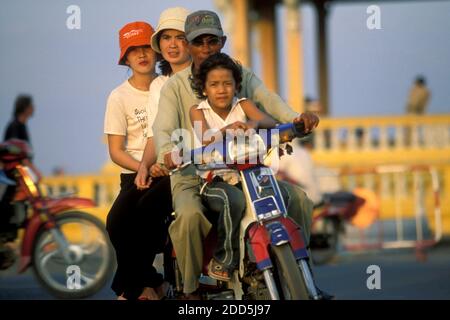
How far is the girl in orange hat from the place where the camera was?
7468 millimetres

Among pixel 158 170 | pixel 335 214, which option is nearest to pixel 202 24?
pixel 158 170

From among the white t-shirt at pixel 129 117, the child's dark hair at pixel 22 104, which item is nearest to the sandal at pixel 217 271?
the white t-shirt at pixel 129 117

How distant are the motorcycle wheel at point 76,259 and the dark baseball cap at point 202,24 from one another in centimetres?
370

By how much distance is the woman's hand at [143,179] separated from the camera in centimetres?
715

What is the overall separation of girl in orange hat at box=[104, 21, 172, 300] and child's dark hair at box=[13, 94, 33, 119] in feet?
20.3

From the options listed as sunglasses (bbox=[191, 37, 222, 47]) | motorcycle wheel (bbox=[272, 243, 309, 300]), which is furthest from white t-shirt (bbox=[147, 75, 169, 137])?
motorcycle wheel (bbox=[272, 243, 309, 300])

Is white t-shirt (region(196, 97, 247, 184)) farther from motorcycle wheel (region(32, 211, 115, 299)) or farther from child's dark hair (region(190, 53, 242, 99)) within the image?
motorcycle wheel (region(32, 211, 115, 299))

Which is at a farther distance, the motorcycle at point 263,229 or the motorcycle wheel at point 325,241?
the motorcycle wheel at point 325,241

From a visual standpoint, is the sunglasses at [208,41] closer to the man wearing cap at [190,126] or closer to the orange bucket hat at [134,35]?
the man wearing cap at [190,126]

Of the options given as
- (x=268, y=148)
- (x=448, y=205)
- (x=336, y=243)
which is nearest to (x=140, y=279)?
(x=268, y=148)

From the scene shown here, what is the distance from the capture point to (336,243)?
1493cm

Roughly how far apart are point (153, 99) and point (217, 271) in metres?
1.26

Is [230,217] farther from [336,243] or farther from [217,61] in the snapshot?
[336,243]

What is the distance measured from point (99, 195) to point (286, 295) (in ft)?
50.8
